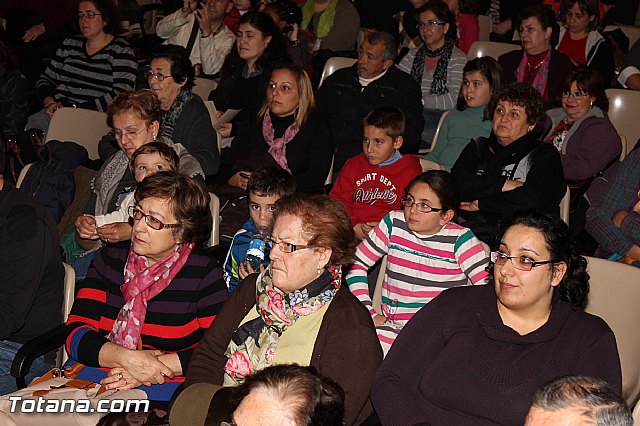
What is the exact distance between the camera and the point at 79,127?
5020mm

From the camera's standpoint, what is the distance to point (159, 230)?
9.97ft

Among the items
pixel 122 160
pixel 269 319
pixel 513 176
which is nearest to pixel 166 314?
pixel 269 319

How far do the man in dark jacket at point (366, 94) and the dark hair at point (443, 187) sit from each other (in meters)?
1.73

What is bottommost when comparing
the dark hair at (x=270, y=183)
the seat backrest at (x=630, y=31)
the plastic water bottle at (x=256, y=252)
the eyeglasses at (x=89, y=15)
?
the plastic water bottle at (x=256, y=252)

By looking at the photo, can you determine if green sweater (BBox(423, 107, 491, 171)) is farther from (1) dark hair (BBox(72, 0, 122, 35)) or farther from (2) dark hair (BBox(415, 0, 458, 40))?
(1) dark hair (BBox(72, 0, 122, 35))

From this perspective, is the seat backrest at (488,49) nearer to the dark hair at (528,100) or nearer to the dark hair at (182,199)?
the dark hair at (528,100)

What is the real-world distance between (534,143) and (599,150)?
1.95ft

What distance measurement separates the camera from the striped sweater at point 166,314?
2.98 metres

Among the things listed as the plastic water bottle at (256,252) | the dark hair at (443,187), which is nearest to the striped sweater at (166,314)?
the plastic water bottle at (256,252)

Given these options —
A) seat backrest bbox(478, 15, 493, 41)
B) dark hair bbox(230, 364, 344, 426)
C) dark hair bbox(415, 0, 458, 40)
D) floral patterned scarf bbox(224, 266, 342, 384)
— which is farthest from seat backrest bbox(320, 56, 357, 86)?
dark hair bbox(230, 364, 344, 426)

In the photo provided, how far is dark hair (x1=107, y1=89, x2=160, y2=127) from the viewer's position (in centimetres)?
404

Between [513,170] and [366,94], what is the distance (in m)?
1.40

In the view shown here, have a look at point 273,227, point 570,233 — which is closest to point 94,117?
point 273,227

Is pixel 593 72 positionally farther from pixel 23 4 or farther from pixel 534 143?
pixel 23 4
